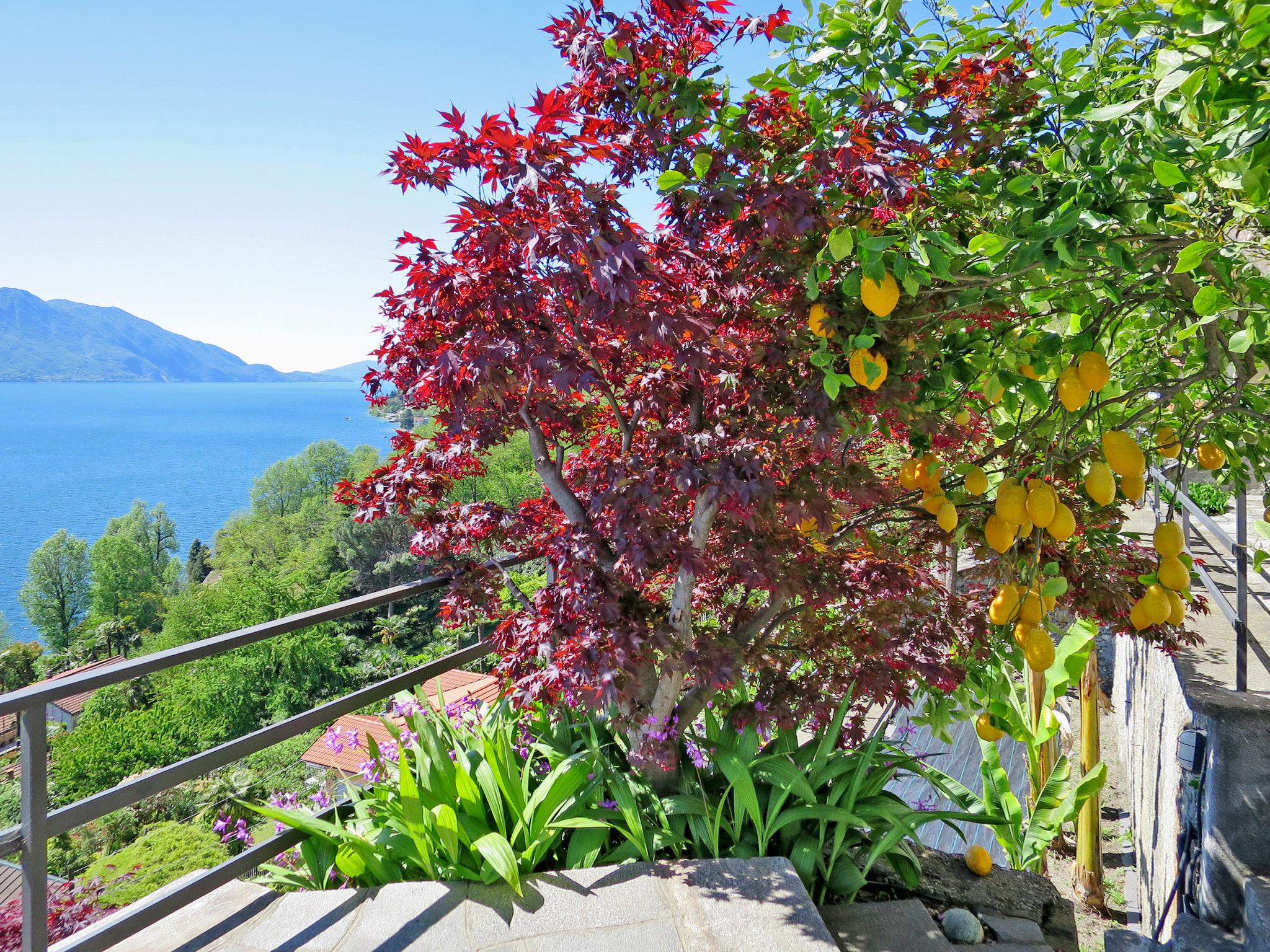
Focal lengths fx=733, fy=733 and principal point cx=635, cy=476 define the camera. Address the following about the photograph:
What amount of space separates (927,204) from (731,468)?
33.9 inches

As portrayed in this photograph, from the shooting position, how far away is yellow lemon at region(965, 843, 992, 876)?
2513 millimetres

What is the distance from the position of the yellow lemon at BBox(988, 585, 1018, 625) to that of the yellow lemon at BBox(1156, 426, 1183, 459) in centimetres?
52

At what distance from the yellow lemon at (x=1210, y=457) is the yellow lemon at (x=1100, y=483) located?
0.69m

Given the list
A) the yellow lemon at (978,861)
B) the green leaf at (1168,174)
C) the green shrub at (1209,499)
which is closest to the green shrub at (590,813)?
the yellow lemon at (978,861)

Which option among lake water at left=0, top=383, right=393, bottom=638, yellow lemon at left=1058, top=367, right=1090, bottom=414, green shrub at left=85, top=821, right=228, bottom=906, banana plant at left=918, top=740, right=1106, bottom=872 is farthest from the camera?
lake water at left=0, top=383, right=393, bottom=638

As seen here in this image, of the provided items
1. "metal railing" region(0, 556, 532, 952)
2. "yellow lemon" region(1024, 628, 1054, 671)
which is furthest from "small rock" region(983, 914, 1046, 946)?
"metal railing" region(0, 556, 532, 952)

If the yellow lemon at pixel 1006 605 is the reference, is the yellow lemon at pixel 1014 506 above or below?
above

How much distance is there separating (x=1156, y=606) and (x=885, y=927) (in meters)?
1.16

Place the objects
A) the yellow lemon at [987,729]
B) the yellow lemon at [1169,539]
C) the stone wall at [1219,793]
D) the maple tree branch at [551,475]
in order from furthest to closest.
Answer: the yellow lemon at [987,729] → the maple tree branch at [551,475] → the stone wall at [1219,793] → the yellow lemon at [1169,539]

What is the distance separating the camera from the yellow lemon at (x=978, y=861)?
2.51 m

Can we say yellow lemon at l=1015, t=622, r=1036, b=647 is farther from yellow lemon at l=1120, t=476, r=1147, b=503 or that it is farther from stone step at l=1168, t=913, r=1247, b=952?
stone step at l=1168, t=913, r=1247, b=952

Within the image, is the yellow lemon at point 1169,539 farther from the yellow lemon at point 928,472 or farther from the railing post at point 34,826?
the railing post at point 34,826

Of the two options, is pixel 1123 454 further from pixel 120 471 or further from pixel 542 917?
pixel 120 471

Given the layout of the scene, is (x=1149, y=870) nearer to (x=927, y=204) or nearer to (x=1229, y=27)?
(x=927, y=204)
